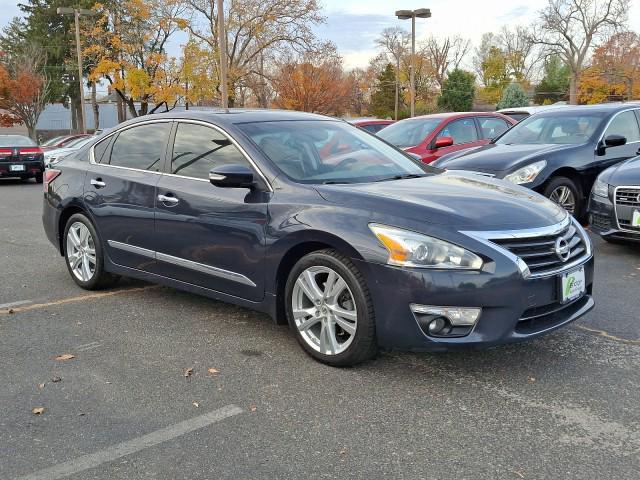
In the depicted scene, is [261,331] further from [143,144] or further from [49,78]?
[49,78]

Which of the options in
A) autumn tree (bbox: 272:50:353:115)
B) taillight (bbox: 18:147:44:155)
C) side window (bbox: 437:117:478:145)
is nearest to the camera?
side window (bbox: 437:117:478:145)

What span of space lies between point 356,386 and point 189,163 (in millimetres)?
2108

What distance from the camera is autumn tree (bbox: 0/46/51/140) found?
132ft

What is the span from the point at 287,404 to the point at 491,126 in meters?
9.21

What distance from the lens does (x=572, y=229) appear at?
4.05 m

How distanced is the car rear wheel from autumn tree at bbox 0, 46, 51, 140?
129ft

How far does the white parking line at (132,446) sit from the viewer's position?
9.02ft

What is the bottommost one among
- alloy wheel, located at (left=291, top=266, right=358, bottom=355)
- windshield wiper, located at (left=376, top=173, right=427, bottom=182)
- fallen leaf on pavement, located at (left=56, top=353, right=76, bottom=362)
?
fallen leaf on pavement, located at (left=56, top=353, right=76, bottom=362)

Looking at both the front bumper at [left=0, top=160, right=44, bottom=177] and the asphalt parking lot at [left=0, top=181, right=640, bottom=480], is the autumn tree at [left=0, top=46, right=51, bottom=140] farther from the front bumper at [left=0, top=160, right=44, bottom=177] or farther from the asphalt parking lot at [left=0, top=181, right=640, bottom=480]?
the asphalt parking lot at [left=0, top=181, right=640, bottom=480]

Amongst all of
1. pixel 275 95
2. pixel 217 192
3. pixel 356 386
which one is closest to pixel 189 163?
pixel 217 192

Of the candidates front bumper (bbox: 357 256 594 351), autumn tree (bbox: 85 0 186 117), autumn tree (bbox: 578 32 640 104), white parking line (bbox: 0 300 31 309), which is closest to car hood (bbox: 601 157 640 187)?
front bumper (bbox: 357 256 594 351)

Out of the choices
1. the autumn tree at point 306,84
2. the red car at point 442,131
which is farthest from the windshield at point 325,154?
the autumn tree at point 306,84

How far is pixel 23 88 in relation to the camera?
40375mm

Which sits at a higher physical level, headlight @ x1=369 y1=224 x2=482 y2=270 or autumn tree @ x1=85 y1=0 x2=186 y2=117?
autumn tree @ x1=85 y1=0 x2=186 y2=117
